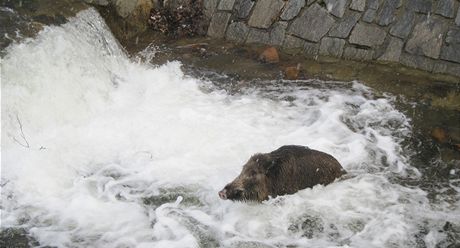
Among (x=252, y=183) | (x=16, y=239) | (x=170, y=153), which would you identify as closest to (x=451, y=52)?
(x=252, y=183)

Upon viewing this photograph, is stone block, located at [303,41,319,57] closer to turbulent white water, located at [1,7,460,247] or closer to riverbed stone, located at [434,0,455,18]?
turbulent white water, located at [1,7,460,247]

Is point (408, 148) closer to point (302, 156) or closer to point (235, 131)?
point (302, 156)

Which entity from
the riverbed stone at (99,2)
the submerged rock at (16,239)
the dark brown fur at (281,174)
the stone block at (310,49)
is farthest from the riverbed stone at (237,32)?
the submerged rock at (16,239)

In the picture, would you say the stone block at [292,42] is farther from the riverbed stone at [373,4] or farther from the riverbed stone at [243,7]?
the riverbed stone at [373,4]

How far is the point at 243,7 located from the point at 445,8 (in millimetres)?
3527

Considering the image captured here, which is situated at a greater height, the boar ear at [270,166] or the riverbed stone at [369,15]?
the riverbed stone at [369,15]

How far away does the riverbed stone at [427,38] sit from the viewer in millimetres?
8376

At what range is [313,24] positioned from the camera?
30.6 ft

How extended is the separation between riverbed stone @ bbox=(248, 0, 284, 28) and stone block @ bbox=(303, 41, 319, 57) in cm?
83

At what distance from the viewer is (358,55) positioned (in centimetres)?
895

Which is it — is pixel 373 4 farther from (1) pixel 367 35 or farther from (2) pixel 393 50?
(2) pixel 393 50

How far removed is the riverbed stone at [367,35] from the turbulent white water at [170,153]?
3.06ft

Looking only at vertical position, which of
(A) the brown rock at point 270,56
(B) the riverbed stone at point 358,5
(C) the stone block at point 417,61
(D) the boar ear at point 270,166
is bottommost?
(D) the boar ear at point 270,166

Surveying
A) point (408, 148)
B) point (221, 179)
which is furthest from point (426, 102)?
point (221, 179)
